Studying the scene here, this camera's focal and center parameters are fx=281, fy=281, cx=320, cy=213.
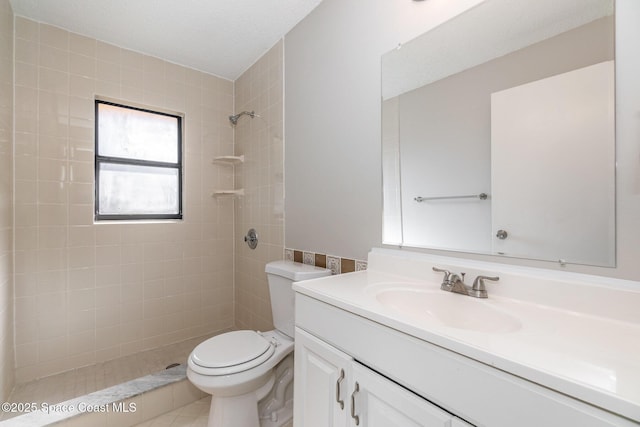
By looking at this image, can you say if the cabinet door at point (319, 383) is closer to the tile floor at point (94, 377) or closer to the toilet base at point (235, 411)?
the toilet base at point (235, 411)

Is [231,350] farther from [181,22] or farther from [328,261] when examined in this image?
[181,22]

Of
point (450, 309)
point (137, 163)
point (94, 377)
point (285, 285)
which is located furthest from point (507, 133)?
point (94, 377)

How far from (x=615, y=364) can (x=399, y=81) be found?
1.17 metres

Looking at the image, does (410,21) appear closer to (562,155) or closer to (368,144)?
(368,144)

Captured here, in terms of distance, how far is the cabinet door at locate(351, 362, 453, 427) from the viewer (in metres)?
0.66

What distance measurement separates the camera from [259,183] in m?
2.24

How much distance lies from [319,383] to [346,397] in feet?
0.42

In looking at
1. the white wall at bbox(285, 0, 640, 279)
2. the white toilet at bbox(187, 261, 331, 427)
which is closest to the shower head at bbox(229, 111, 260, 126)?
the white wall at bbox(285, 0, 640, 279)

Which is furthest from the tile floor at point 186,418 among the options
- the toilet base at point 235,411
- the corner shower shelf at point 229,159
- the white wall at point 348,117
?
the corner shower shelf at point 229,159

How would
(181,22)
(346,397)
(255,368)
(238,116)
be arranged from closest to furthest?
(346,397)
(255,368)
(181,22)
(238,116)

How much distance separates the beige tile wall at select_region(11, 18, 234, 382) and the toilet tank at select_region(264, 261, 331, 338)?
1.08 meters

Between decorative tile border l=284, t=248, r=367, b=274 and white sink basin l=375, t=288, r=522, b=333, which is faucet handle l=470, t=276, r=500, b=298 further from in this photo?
decorative tile border l=284, t=248, r=367, b=274

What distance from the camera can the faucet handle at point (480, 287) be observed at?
0.94 metres

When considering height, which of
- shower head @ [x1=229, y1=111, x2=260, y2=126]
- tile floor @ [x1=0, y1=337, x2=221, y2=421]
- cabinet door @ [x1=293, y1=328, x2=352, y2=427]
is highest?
shower head @ [x1=229, y1=111, x2=260, y2=126]
